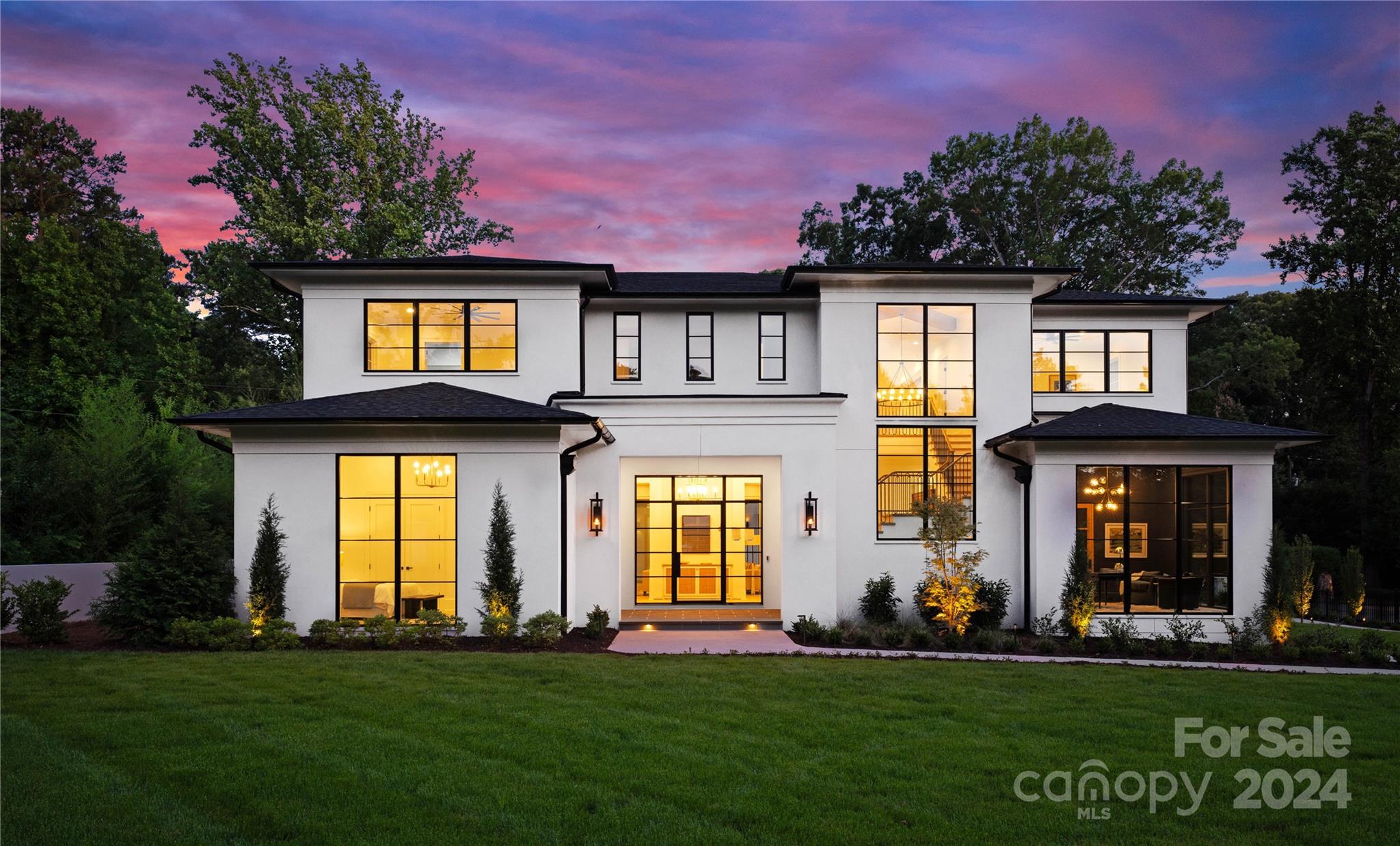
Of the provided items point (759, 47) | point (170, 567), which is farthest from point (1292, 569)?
point (170, 567)

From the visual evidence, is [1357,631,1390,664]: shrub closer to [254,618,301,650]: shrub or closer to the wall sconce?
the wall sconce

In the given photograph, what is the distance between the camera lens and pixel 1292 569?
16031 mm

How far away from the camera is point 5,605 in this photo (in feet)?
44.8

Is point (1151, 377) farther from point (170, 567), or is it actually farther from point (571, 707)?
point (170, 567)

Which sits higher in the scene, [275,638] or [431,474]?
[431,474]

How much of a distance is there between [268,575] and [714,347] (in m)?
9.49

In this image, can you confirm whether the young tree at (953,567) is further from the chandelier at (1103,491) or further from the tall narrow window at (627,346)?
the tall narrow window at (627,346)

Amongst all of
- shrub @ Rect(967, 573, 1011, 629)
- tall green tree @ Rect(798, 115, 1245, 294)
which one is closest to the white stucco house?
shrub @ Rect(967, 573, 1011, 629)

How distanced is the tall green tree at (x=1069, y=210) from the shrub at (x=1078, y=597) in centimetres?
2032

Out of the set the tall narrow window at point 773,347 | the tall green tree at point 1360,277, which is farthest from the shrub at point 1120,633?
the tall green tree at point 1360,277

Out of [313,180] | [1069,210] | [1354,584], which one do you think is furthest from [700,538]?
[1069,210]

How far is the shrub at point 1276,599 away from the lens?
14297mm

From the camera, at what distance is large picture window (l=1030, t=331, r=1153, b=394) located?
62.5ft

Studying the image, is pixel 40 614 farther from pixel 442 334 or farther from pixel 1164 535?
pixel 1164 535
